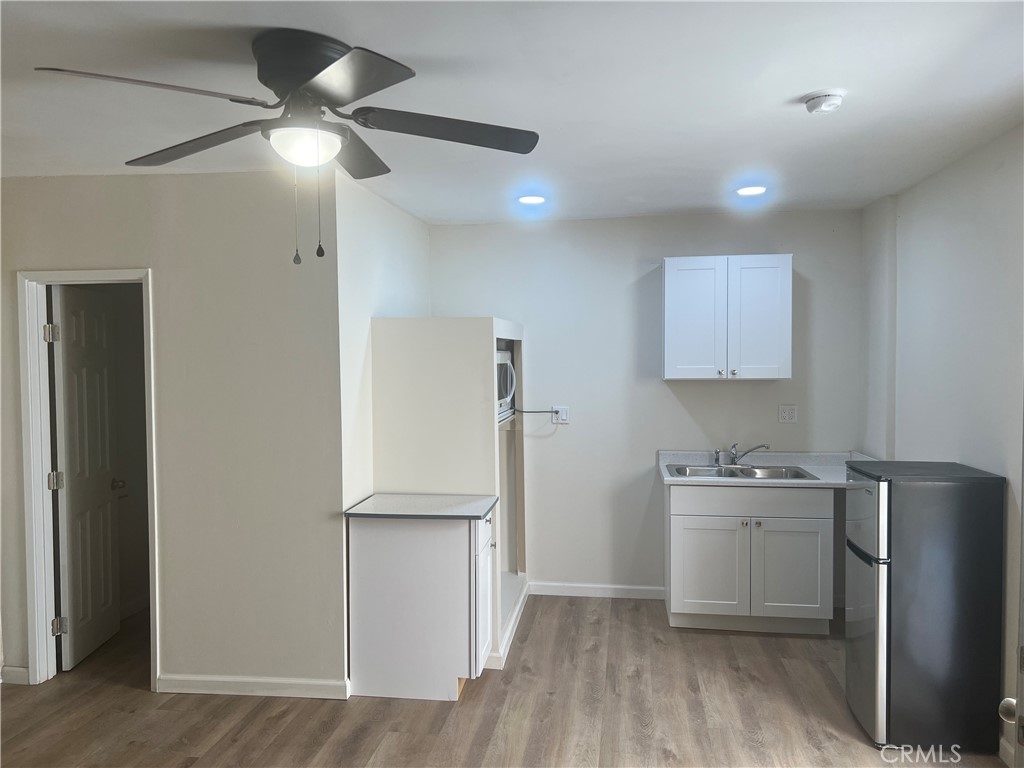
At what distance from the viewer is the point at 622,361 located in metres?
4.58

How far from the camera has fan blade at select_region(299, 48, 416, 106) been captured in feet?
5.28

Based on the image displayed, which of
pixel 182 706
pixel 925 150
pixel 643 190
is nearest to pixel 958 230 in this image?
pixel 925 150

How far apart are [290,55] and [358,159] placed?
1.21ft

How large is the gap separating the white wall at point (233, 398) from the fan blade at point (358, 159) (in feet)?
3.03

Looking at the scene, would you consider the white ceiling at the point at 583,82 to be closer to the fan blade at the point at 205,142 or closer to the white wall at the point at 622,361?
the fan blade at the point at 205,142

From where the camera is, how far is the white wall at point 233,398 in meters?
3.23

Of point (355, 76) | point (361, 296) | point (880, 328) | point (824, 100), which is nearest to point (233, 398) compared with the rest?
point (361, 296)

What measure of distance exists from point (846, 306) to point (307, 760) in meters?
3.84

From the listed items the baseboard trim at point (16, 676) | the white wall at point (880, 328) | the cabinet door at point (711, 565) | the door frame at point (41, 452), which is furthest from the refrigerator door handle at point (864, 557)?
the baseboard trim at point (16, 676)

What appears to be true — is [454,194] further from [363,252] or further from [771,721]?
[771,721]

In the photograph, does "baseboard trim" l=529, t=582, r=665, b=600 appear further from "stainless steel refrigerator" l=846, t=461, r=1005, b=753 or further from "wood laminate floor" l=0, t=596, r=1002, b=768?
"stainless steel refrigerator" l=846, t=461, r=1005, b=753

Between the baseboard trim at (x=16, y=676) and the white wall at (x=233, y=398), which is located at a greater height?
the white wall at (x=233, y=398)

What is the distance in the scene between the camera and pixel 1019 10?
177 centimetres

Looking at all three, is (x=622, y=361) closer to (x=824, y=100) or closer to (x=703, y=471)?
(x=703, y=471)
